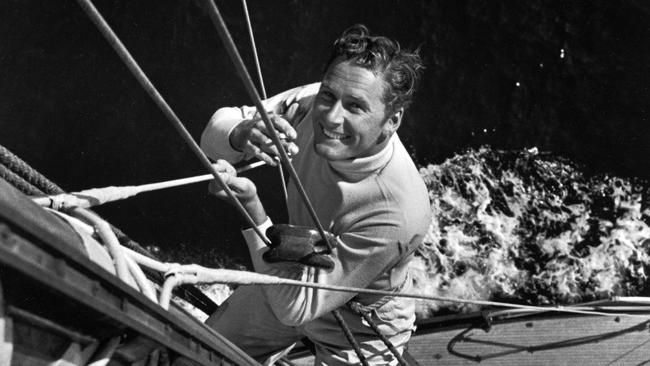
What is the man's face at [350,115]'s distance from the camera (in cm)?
212

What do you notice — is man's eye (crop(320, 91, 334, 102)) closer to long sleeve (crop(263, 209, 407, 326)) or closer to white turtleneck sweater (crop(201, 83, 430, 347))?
white turtleneck sweater (crop(201, 83, 430, 347))

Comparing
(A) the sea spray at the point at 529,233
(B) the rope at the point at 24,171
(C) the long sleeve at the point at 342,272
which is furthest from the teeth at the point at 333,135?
(A) the sea spray at the point at 529,233

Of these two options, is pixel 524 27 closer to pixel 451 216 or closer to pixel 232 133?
pixel 451 216

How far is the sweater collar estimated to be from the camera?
2166mm

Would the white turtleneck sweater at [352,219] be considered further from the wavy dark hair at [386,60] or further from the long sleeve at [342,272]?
the wavy dark hair at [386,60]

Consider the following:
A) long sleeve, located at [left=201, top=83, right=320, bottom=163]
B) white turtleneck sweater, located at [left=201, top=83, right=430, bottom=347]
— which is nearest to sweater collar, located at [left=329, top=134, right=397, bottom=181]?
white turtleneck sweater, located at [left=201, top=83, right=430, bottom=347]

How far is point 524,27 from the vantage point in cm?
521

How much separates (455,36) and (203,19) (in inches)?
65.9

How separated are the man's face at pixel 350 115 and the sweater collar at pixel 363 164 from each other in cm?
2

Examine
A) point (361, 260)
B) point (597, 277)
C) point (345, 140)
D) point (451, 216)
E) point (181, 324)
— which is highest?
point (345, 140)

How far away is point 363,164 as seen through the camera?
7.12ft

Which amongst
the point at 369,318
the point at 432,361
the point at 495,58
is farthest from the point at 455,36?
the point at 369,318

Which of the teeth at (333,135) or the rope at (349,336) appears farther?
the rope at (349,336)

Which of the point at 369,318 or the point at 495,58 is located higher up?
the point at 495,58
